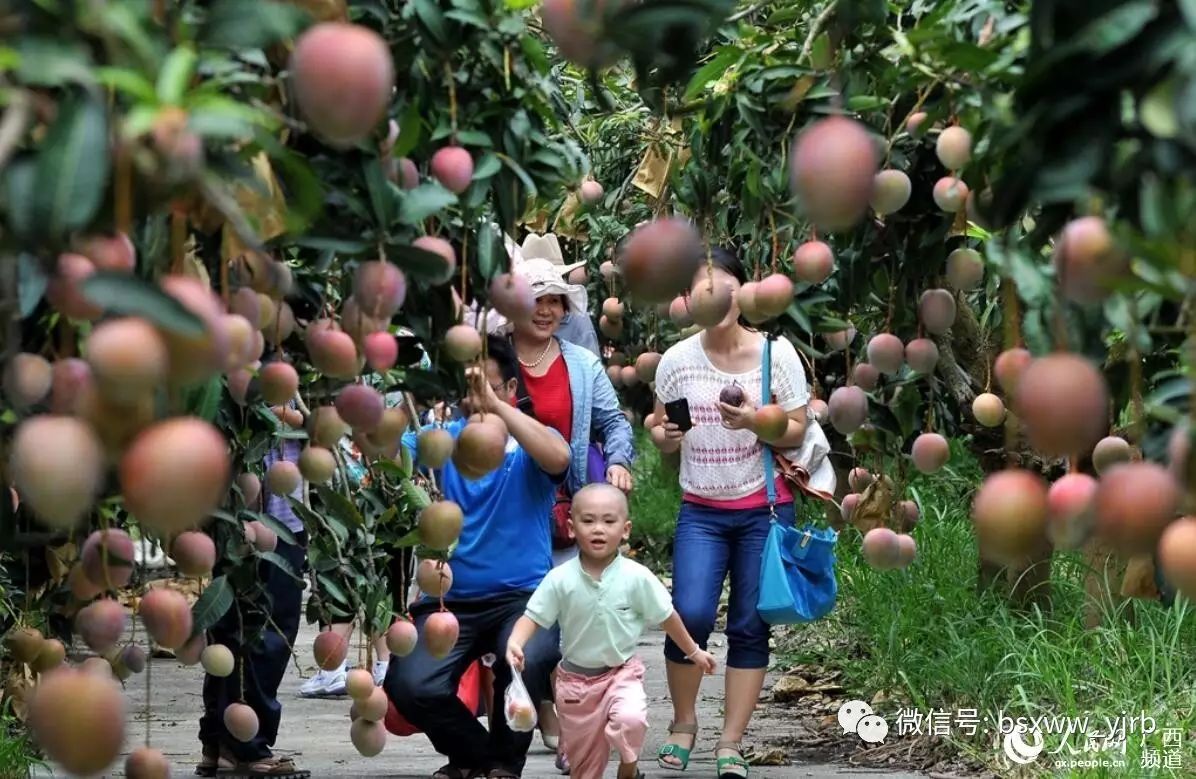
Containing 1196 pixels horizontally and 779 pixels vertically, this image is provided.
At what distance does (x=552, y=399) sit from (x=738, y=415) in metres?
0.46

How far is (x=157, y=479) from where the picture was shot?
1.25 m

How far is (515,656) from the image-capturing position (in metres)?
3.79

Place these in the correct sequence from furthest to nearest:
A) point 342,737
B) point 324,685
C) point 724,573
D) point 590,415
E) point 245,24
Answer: point 324,685, point 342,737, point 724,573, point 590,415, point 245,24

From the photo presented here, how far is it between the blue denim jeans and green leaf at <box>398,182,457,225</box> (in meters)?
2.59

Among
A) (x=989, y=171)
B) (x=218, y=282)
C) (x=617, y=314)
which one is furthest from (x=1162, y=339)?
(x=617, y=314)

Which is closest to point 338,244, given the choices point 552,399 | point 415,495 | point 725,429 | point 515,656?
point 415,495

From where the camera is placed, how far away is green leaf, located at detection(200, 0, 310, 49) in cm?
150

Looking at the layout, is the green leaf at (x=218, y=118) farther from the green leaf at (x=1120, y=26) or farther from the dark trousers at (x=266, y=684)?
the dark trousers at (x=266, y=684)

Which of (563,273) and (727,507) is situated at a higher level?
(563,273)

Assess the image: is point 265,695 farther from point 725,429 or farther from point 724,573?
point 725,429

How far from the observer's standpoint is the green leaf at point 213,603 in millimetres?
2742

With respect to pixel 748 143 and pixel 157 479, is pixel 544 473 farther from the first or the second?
pixel 157 479

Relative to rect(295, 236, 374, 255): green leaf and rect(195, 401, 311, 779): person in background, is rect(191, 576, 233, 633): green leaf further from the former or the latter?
rect(195, 401, 311, 779): person in background

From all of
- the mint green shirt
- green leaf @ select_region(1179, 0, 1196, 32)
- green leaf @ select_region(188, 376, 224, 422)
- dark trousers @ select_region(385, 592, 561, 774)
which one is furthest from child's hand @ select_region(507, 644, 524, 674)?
green leaf @ select_region(1179, 0, 1196, 32)
